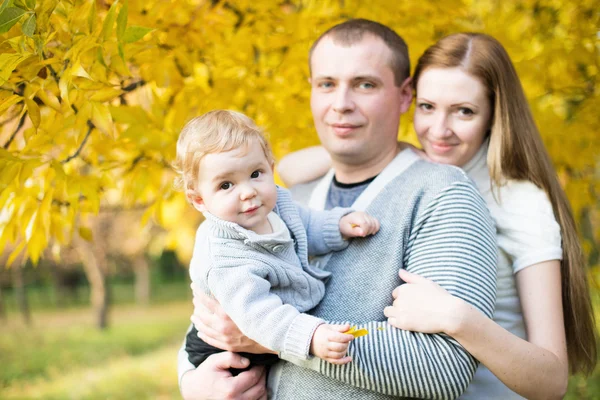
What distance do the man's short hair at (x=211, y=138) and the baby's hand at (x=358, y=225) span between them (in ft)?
1.24

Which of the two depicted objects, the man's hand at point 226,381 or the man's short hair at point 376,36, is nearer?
the man's hand at point 226,381

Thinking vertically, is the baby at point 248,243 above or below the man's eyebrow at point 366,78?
below

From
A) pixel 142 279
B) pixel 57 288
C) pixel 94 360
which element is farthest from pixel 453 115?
pixel 57 288

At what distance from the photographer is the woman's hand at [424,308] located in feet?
5.69

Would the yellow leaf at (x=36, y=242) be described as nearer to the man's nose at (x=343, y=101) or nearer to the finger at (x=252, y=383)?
the finger at (x=252, y=383)

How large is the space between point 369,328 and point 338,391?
0.85 feet

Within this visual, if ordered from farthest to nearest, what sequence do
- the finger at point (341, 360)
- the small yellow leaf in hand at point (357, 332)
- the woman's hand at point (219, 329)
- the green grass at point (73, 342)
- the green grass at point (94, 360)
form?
the green grass at point (73, 342) < the green grass at point (94, 360) < the woman's hand at point (219, 329) < the finger at point (341, 360) < the small yellow leaf in hand at point (357, 332)

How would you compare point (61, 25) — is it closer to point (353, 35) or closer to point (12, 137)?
point (12, 137)

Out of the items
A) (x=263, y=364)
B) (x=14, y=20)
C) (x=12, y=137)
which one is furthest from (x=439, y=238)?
(x=12, y=137)

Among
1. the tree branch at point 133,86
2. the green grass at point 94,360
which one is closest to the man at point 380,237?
the tree branch at point 133,86

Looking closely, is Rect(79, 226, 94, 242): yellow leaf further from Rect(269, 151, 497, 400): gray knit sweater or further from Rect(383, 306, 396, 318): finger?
Rect(383, 306, 396, 318): finger

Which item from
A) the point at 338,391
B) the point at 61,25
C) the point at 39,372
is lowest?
the point at 39,372

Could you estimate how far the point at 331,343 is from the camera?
161cm

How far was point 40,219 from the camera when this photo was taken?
2.21 metres
